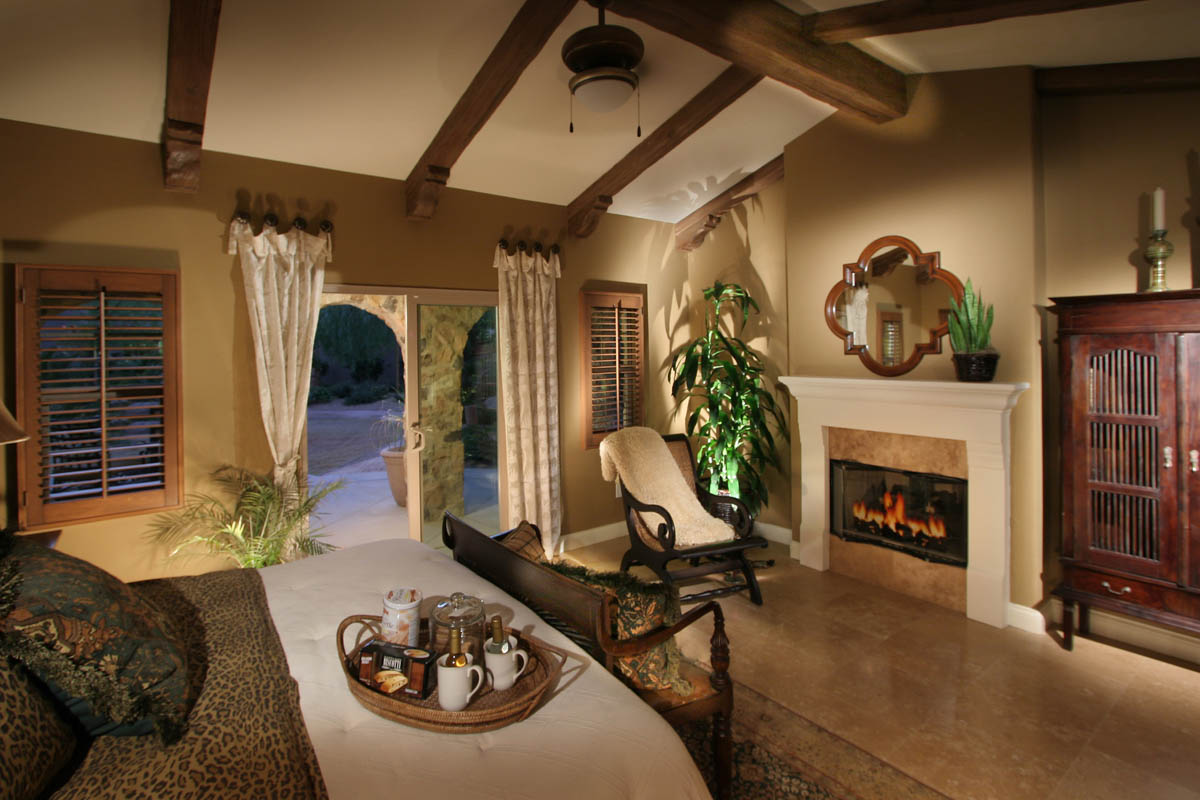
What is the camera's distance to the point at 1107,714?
256 cm

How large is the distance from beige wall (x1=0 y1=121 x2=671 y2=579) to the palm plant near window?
0.09 m

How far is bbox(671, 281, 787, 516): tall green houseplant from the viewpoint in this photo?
463cm

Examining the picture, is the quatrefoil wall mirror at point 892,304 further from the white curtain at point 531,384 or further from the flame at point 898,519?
the white curtain at point 531,384

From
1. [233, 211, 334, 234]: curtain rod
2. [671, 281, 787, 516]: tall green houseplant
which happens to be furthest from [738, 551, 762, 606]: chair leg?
[233, 211, 334, 234]: curtain rod

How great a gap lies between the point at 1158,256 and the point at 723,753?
9.58 feet

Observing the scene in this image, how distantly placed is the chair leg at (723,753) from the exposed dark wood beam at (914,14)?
291cm

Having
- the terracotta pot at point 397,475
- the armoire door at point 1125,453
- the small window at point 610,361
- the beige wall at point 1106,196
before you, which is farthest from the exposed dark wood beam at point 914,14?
the terracotta pot at point 397,475

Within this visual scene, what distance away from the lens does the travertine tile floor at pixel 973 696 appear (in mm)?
2221

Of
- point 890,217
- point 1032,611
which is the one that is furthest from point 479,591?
point 890,217

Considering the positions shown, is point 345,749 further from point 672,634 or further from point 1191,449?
point 1191,449

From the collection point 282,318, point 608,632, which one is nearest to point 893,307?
point 608,632

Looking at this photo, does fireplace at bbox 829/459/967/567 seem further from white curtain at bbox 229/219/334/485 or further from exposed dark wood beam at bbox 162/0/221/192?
exposed dark wood beam at bbox 162/0/221/192

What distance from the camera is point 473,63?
3.05 metres

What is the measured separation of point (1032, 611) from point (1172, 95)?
8.63 ft
